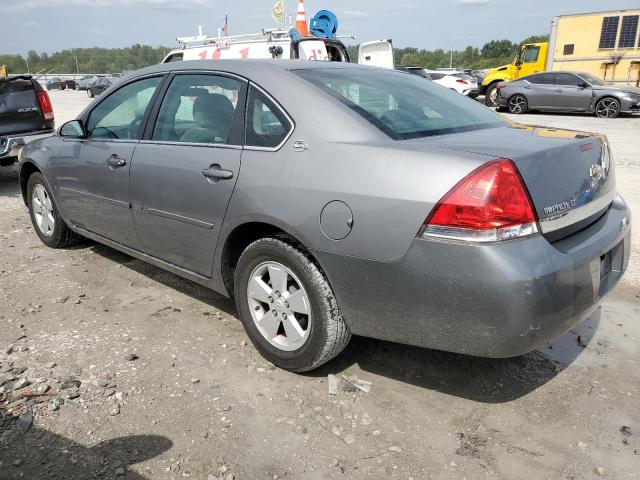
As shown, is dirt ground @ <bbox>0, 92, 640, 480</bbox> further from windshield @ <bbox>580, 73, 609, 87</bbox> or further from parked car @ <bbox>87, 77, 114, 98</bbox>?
parked car @ <bbox>87, 77, 114, 98</bbox>

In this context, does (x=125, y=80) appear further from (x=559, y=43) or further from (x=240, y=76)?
(x=559, y=43)

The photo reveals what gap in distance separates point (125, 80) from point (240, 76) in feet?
4.39

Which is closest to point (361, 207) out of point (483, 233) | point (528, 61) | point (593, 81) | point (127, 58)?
point (483, 233)

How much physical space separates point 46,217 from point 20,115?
140 inches

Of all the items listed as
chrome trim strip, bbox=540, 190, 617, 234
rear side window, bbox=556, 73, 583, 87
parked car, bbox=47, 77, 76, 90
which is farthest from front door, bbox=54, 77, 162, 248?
parked car, bbox=47, 77, 76, 90

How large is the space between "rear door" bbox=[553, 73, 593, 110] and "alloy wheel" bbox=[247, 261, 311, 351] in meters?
16.1

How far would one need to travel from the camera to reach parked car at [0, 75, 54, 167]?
7273 mm

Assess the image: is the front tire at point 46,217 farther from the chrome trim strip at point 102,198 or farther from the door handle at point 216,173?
the door handle at point 216,173

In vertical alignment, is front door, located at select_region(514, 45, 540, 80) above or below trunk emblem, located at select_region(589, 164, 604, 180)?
above

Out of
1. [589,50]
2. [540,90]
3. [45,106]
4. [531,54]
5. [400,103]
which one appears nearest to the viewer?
[400,103]

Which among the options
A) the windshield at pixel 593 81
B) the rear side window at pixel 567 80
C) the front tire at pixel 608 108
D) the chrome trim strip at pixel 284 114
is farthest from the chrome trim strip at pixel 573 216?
the windshield at pixel 593 81

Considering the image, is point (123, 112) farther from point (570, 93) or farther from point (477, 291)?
point (570, 93)

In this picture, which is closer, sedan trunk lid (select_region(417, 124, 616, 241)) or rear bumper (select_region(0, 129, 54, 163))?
sedan trunk lid (select_region(417, 124, 616, 241))

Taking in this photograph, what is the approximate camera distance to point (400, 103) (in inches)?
116
